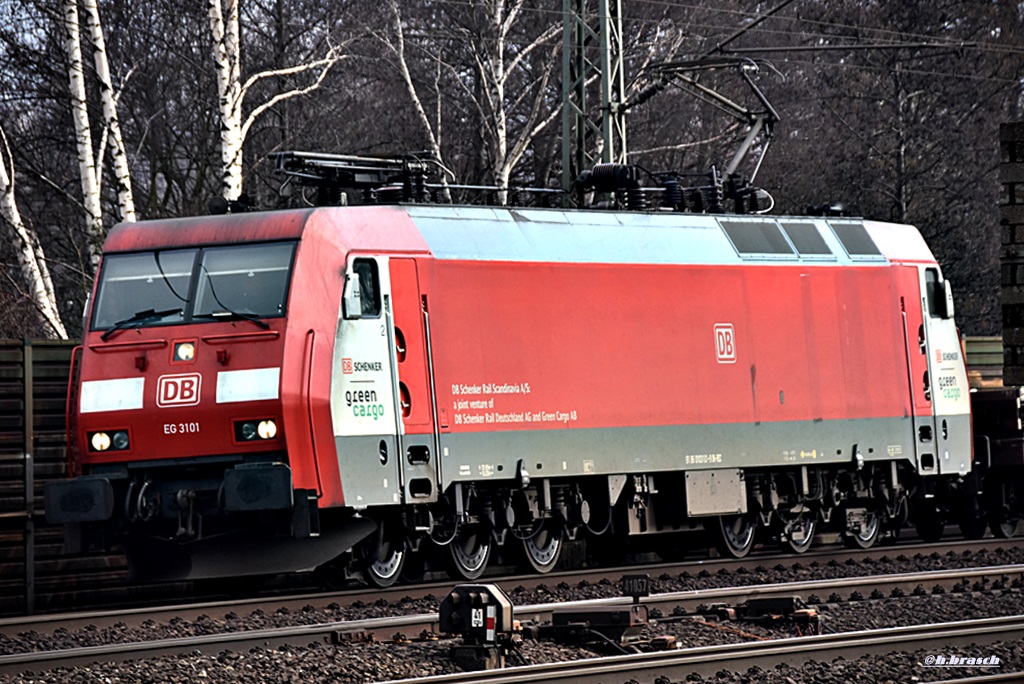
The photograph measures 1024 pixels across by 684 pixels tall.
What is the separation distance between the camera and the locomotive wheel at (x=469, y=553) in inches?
626

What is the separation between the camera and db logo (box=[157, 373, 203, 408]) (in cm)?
1388

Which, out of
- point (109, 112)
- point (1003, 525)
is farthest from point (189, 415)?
point (1003, 525)

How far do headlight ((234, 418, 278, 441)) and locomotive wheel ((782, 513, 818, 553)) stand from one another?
7.21 m

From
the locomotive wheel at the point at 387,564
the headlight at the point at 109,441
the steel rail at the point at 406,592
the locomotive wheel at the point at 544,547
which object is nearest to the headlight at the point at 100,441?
the headlight at the point at 109,441

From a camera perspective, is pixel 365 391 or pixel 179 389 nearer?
pixel 179 389

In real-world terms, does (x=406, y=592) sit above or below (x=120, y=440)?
below

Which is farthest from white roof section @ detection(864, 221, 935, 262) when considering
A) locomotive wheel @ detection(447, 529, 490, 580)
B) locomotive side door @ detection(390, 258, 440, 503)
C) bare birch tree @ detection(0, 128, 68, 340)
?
bare birch tree @ detection(0, 128, 68, 340)

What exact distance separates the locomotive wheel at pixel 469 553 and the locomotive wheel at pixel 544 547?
47cm

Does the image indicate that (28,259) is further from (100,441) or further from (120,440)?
(120,440)

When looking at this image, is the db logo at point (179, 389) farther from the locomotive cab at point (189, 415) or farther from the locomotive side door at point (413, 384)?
the locomotive side door at point (413, 384)

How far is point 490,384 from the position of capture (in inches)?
610

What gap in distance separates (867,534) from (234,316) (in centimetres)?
884

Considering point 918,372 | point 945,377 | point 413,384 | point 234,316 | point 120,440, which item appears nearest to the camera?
point 234,316

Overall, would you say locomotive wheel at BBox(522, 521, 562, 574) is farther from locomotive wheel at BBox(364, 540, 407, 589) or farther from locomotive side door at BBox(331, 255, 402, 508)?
locomotive side door at BBox(331, 255, 402, 508)
